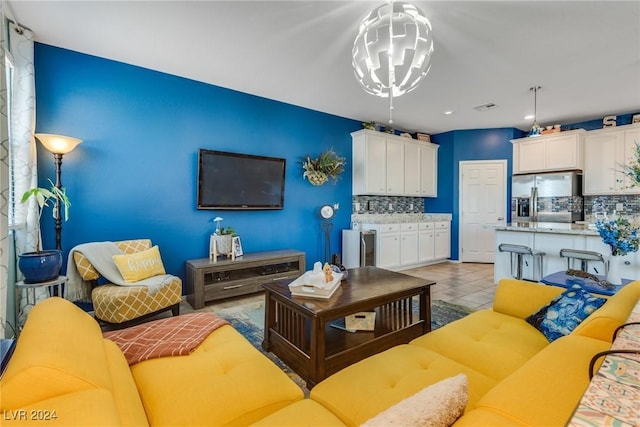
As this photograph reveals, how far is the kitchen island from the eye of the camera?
3.24m

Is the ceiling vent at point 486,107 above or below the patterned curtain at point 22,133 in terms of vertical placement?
above

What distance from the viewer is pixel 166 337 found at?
1642 millimetres

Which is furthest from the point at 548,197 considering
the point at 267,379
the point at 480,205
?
the point at 267,379

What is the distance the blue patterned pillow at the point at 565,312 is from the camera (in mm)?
1610

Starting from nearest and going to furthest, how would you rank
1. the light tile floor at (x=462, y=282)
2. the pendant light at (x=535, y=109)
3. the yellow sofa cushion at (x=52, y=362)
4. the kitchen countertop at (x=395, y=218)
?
the yellow sofa cushion at (x=52, y=362) < the light tile floor at (x=462, y=282) < the pendant light at (x=535, y=109) < the kitchen countertop at (x=395, y=218)

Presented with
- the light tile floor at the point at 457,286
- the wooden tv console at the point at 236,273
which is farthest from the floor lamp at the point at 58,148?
the light tile floor at the point at 457,286

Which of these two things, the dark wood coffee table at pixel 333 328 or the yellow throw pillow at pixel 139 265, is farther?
the yellow throw pillow at pixel 139 265

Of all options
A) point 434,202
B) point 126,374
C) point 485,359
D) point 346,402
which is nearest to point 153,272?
point 126,374

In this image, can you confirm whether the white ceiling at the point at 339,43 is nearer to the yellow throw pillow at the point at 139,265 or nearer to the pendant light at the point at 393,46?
the pendant light at the point at 393,46

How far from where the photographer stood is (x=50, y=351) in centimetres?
83

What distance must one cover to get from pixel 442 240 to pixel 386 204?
140 centimetres

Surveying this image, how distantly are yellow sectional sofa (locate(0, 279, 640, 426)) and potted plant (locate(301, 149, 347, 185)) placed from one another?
328 cm

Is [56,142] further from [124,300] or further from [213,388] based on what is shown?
[213,388]

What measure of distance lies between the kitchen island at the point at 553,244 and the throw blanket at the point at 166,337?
12.7 feet
